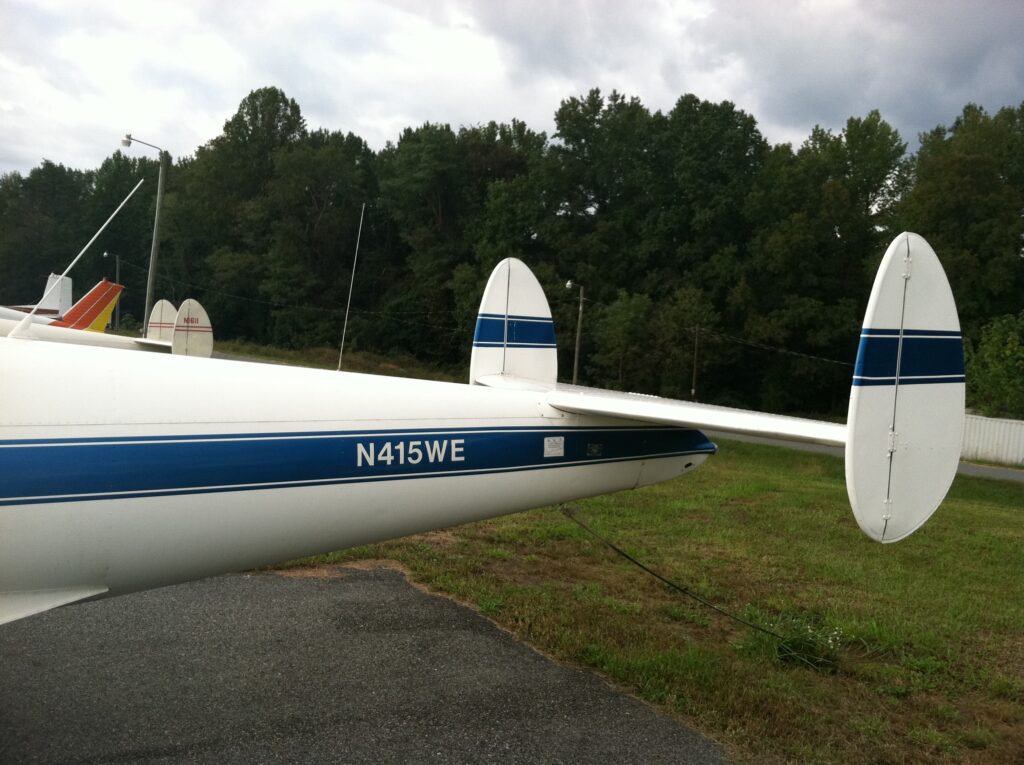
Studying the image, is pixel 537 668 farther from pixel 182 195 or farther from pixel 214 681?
pixel 182 195

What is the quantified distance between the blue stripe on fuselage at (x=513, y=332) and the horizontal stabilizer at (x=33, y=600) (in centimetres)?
385

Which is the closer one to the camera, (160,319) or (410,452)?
(410,452)

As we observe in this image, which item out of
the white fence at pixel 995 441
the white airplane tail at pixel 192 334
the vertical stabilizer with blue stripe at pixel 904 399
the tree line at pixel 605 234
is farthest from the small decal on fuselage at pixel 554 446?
the tree line at pixel 605 234

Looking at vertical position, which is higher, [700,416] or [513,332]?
[513,332]

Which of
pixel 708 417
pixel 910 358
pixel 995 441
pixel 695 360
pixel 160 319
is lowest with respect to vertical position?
pixel 995 441

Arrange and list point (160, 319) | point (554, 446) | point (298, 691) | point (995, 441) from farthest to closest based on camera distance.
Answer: point (995, 441), point (160, 319), point (554, 446), point (298, 691)

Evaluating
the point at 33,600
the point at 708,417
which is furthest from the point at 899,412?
the point at 33,600

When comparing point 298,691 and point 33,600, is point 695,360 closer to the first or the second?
point 298,691

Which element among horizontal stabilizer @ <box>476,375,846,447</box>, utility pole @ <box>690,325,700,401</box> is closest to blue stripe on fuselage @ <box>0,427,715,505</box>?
horizontal stabilizer @ <box>476,375,846,447</box>

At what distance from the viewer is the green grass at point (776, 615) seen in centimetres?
518

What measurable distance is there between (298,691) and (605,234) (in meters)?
46.9

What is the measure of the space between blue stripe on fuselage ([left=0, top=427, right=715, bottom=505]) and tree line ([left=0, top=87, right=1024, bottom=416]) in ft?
115

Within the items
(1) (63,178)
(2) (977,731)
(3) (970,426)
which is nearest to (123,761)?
(2) (977,731)

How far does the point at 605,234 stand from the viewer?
50.0m
